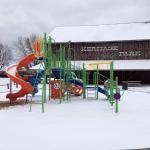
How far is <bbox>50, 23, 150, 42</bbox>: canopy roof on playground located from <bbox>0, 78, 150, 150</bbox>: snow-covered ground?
22624 mm

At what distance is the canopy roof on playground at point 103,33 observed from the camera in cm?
3806

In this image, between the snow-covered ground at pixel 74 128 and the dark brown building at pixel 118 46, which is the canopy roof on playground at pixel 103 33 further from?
the snow-covered ground at pixel 74 128

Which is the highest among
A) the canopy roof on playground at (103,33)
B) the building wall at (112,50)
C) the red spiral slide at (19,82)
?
the canopy roof on playground at (103,33)

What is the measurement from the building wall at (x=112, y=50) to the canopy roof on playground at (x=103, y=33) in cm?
48

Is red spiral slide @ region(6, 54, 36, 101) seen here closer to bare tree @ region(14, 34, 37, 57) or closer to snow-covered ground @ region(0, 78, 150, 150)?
snow-covered ground @ region(0, 78, 150, 150)

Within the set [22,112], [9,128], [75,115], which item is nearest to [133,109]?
[75,115]

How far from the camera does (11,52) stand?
8462 cm

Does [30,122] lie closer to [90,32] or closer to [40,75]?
[40,75]

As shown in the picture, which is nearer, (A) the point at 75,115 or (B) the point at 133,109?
(A) the point at 75,115

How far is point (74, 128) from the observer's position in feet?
36.6

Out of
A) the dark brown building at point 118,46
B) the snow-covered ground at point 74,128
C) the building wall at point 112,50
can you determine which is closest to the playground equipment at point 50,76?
the snow-covered ground at point 74,128

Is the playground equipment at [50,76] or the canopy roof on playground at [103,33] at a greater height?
the canopy roof on playground at [103,33]

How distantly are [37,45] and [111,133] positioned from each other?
8.34 metres

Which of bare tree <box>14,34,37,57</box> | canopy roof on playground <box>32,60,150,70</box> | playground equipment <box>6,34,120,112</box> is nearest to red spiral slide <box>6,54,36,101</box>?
playground equipment <box>6,34,120,112</box>
